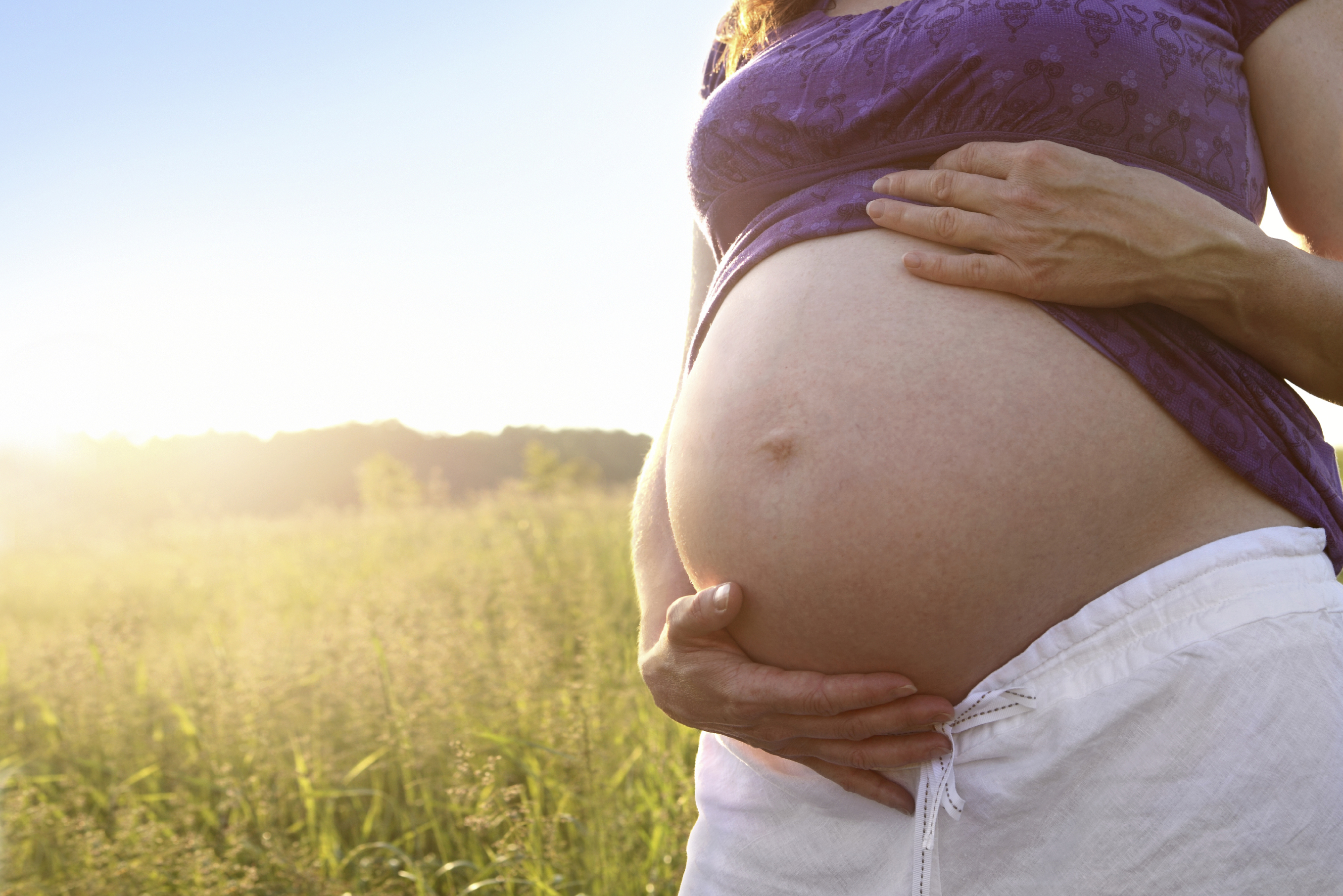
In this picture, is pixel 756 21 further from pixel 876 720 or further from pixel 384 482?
pixel 384 482

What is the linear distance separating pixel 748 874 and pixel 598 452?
119 feet

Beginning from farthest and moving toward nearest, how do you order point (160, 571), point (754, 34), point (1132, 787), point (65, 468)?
point (65, 468) → point (160, 571) → point (754, 34) → point (1132, 787)

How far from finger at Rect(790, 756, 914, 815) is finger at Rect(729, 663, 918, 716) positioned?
0.11m

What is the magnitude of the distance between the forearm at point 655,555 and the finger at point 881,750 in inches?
10.4

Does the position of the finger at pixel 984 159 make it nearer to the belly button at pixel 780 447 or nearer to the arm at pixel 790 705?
the belly button at pixel 780 447

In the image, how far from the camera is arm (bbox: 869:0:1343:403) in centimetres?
79

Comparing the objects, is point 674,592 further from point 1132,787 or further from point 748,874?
point 1132,787

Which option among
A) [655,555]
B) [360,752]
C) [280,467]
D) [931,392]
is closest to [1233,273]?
[931,392]

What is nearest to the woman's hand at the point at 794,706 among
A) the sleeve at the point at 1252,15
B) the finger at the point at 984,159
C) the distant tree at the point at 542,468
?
the finger at the point at 984,159

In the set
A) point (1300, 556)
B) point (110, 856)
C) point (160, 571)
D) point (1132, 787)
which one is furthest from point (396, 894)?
point (160, 571)

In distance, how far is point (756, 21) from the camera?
1236mm

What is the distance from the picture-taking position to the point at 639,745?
192 cm

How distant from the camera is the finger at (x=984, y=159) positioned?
0.84m

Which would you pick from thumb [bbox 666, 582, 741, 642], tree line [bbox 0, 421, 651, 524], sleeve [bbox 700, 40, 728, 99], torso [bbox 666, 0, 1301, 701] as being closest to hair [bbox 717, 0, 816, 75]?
sleeve [bbox 700, 40, 728, 99]
